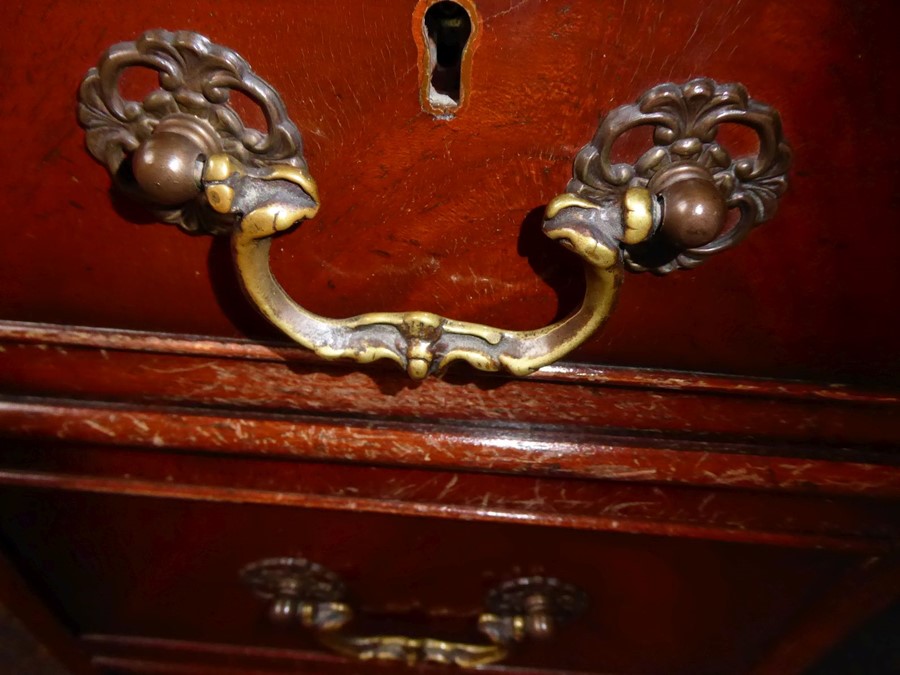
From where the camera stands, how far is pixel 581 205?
241 mm

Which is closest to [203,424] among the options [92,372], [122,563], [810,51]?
[92,372]

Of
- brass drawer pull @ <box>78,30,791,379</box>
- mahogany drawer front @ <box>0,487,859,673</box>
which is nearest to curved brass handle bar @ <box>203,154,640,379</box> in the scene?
brass drawer pull @ <box>78,30,791,379</box>

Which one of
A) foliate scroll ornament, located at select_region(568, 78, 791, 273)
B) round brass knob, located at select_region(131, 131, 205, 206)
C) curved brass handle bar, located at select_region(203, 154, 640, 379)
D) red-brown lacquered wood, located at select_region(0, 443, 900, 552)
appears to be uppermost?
foliate scroll ornament, located at select_region(568, 78, 791, 273)

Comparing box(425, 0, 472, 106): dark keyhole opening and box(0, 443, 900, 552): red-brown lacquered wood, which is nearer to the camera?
box(425, 0, 472, 106): dark keyhole opening

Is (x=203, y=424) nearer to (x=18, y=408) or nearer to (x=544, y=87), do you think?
(x=18, y=408)

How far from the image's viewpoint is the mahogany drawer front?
40 cm

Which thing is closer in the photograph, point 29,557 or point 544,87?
point 544,87

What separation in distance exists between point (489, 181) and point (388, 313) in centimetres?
7

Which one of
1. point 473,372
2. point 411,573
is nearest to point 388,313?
point 473,372

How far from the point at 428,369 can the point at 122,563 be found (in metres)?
0.30

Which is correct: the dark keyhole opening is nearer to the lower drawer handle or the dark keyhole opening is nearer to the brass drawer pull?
the brass drawer pull

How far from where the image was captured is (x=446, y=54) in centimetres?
25

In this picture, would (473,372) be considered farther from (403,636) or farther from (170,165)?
(403,636)

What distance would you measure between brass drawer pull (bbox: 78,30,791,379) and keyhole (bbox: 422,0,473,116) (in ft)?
0.17
